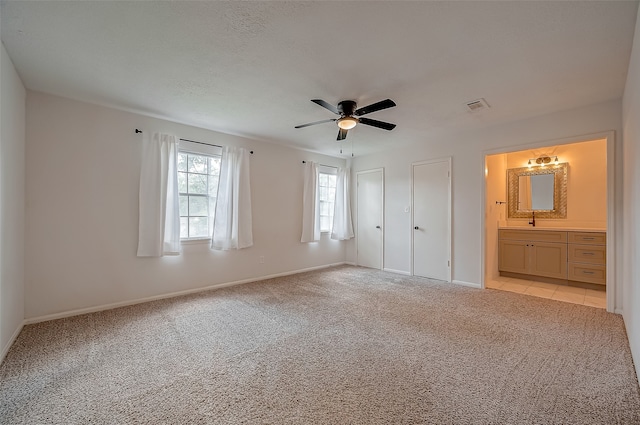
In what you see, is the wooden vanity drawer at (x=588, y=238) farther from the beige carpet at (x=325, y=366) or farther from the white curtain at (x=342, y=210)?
the white curtain at (x=342, y=210)

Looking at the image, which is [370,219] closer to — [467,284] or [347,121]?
[467,284]

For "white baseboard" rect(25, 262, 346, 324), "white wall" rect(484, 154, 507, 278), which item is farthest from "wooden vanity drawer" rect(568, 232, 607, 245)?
"white baseboard" rect(25, 262, 346, 324)

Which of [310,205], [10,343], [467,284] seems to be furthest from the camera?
[310,205]

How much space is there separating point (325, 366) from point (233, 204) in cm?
303

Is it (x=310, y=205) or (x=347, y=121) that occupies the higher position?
(x=347, y=121)

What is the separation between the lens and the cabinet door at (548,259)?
4637 mm

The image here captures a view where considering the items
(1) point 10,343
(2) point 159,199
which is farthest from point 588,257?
(1) point 10,343

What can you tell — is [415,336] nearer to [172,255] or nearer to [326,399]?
[326,399]

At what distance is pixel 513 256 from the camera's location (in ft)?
16.9

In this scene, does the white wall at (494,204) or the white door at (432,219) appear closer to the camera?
the white wall at (494,204)

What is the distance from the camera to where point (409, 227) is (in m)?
5.38

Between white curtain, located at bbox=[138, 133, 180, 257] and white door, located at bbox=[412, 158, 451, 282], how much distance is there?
4052 mm

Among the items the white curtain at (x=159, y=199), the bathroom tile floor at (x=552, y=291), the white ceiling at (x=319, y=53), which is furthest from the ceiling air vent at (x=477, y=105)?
the white curtain at (x=159, y=199)

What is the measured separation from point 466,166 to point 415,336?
310 centimetres
